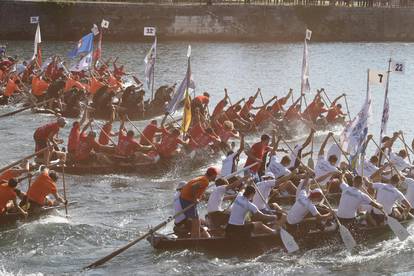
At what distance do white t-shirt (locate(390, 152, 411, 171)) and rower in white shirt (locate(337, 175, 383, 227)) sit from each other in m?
5.55

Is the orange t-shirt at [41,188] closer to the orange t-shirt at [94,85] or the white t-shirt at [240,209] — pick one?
the white t-shirt at [240,209]

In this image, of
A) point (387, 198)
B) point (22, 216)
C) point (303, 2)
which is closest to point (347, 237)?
point (387, 198)

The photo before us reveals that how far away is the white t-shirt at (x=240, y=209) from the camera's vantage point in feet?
Result: 55.8

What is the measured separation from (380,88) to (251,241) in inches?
1394

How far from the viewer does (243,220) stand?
56.4ft

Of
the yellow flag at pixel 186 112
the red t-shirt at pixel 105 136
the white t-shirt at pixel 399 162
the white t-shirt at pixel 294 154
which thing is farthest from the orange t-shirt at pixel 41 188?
the white t-shirt at pixel 399 162

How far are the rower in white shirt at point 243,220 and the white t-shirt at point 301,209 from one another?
2.27ft

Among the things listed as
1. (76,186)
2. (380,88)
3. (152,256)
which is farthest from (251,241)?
(380,88)

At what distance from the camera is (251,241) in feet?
57.7

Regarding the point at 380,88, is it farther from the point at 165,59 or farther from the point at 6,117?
the point at 6,117

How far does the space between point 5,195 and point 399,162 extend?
1201 cm

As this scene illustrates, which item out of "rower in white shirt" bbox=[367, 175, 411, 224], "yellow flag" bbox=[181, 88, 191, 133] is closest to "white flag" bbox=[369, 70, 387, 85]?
"rower in white shirt" bbox=[367, 175, 411, 224]

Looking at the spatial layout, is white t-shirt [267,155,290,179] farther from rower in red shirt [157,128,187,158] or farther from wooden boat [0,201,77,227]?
wooden boat [0,201,77,227]

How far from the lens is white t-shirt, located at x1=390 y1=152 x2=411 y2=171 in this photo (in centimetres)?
2368
